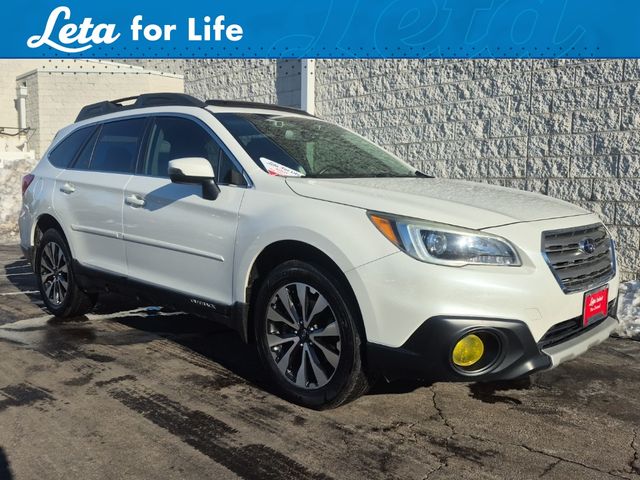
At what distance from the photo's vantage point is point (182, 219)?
4.04 meters

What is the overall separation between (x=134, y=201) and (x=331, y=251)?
6.40 ft

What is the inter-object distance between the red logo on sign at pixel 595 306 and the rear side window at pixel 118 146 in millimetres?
3352

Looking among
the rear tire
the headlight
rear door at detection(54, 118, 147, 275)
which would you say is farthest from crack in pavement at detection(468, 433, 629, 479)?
the rear tire

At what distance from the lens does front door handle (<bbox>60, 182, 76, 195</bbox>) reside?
5179mm

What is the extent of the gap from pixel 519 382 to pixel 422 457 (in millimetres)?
1342

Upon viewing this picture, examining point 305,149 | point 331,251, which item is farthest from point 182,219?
point 331,251

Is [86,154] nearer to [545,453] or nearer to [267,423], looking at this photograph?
[267,423]

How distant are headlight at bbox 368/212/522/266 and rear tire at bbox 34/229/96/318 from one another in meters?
3.46

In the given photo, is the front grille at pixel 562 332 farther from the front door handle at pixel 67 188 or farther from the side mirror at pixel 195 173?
the front door handle at pixel 67 188

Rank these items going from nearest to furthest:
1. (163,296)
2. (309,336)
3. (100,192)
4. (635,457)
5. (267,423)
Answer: (635,457)
(267,423)
(309,336)
(163,296)
(100,192)

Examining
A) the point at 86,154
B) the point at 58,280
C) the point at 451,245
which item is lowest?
the point at 58,280

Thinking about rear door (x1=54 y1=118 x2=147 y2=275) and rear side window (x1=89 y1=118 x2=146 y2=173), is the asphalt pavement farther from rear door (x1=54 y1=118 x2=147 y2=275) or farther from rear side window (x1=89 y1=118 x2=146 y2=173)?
rear side window (x1=89 y1=118 x2=146 y2=173)

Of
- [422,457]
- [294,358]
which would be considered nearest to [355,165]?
[294,358]

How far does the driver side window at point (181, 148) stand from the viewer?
3.95 m
